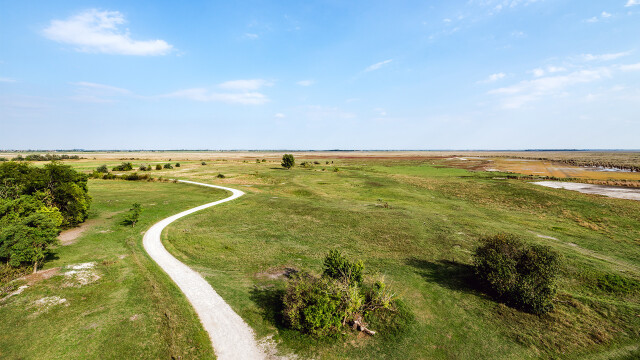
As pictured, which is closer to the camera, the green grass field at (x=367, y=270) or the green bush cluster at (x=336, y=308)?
the green grass field at (x=367, y=270)

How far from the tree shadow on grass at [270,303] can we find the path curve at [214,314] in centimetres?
140

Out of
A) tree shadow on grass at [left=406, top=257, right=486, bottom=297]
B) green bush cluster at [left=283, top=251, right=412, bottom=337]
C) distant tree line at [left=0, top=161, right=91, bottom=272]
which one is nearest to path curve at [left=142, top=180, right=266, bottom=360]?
green bush cluster at [left=283, top=251, right=412, bottom=337]

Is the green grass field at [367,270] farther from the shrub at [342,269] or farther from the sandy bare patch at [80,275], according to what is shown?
the shrub at [342,269]

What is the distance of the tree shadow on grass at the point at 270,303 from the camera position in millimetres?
14211

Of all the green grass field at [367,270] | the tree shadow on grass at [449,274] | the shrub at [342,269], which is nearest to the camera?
the green grass field at [367,270]

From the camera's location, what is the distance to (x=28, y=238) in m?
17.7

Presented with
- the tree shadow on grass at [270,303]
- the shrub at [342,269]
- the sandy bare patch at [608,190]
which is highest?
the sandy bare patch at [608,190]

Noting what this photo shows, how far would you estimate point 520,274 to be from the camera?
632 inches

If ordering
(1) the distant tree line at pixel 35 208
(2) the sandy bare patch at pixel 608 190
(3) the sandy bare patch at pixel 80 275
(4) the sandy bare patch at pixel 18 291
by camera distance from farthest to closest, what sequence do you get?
1. (2) the sandy bare patch at pixel 608 190
2. (1) the distant tree line at pixel 35 208
3. (3) the sandy bare patch at pixel 80 275
4. (4) the sandy bare patch at pixel 18 291

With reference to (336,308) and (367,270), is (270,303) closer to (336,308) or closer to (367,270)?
(336,308)

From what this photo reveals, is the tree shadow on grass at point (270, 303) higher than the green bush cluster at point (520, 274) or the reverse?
the reverse

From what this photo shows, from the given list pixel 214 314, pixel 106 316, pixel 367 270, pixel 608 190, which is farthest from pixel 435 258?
pixel 608 190

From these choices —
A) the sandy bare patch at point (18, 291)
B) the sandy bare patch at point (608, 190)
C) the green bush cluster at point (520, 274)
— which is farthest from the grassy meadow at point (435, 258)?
the sandy bare patch at point (18, 291)

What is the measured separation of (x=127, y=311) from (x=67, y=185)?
24604 mm
